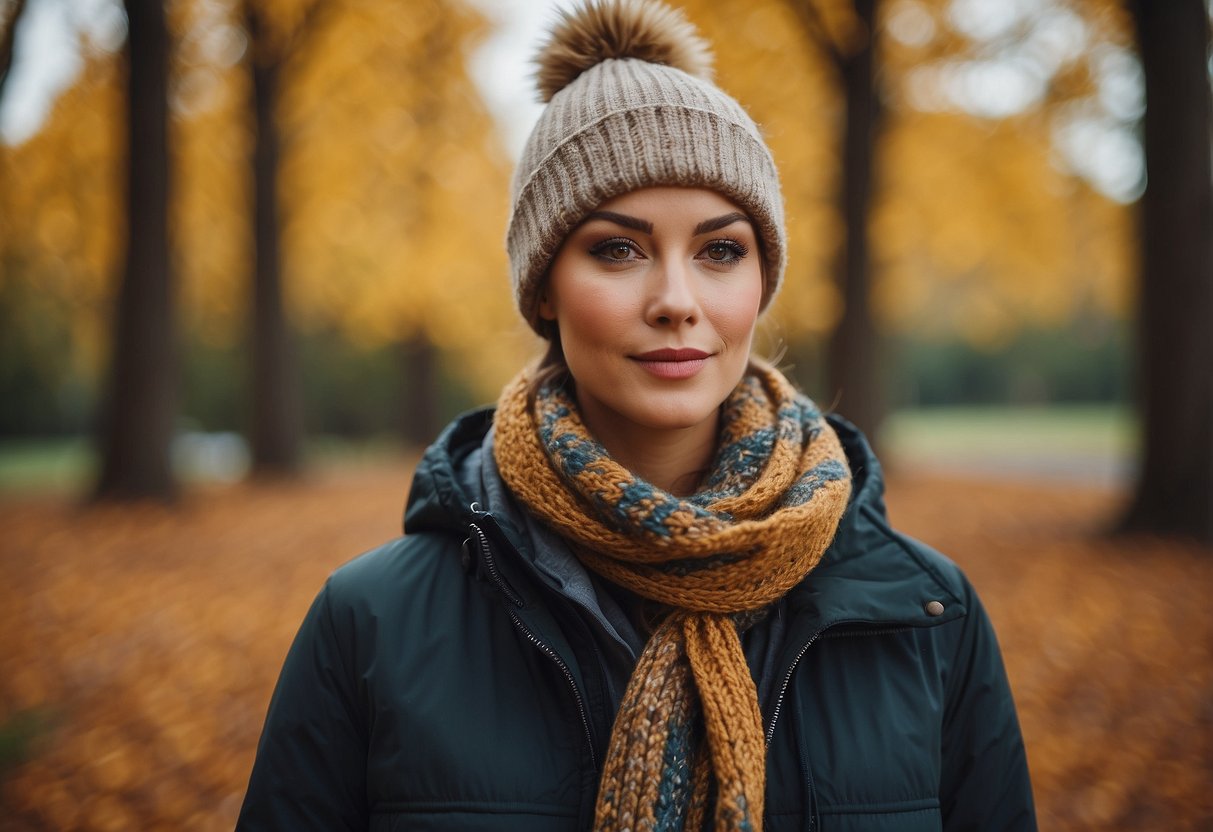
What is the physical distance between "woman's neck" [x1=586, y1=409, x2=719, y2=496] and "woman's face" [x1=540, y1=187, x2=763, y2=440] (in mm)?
96

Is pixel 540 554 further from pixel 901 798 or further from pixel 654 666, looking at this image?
pixel 901 798

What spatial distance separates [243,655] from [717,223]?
4.39 metres

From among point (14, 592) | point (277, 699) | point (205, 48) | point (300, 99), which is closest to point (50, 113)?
point (205, 48)

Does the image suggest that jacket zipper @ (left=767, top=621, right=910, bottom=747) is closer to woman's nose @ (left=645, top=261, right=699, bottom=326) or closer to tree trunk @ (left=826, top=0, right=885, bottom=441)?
woman's nose @ (left=645, top=261, right=699, bottom=326)

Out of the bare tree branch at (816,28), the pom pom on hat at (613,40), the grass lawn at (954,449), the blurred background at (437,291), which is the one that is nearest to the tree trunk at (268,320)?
the blurred background at (437,291)

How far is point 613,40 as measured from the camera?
186 centimetres

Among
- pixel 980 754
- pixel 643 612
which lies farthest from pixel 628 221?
pixel 980 754

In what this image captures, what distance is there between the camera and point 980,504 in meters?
9.52

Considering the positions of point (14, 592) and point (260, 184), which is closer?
point (14, 592)

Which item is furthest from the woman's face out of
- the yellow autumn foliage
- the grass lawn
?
the grass lawn

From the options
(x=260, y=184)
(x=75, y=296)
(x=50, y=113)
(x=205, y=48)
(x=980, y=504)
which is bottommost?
(x=980, y=504)

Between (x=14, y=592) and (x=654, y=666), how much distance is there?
20.3 ft

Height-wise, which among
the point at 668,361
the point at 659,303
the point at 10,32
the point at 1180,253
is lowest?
the point at 668,361

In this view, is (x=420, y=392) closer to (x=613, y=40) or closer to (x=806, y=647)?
(x=613, y=40)
